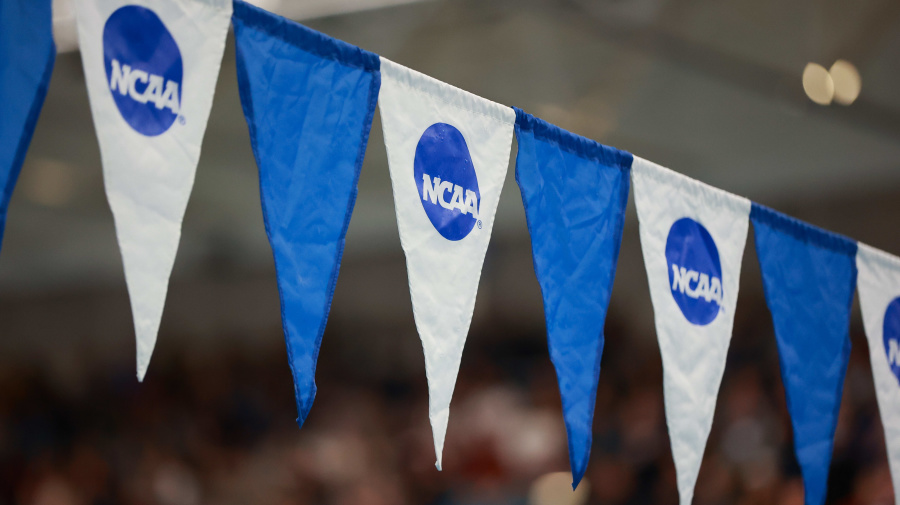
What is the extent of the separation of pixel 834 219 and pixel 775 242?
3.25 metres

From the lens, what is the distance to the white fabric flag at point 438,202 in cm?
190

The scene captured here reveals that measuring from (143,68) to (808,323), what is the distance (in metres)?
2.09

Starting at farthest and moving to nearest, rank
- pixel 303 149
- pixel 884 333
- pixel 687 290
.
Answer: pixel 884 333 → pixel 687 290 → pixel 303 149

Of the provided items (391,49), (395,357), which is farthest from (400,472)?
(391,49)

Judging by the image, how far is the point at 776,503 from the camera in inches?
177

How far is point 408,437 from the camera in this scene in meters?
5.62

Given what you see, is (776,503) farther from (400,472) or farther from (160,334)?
(160,334)

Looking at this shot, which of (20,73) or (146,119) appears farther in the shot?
(146,119)

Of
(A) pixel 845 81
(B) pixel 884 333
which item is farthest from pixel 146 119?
(A) pixel 845 81

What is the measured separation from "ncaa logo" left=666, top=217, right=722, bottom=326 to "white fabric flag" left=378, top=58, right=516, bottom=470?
2.06 ft

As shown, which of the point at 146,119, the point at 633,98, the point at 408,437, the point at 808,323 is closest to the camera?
the point at 146,119

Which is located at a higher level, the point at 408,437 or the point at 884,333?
the point at 884,333

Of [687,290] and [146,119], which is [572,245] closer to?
[687,290]

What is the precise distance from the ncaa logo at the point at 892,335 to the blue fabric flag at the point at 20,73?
2.67 metres
